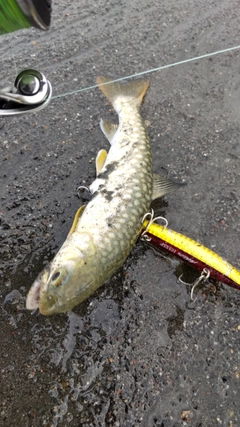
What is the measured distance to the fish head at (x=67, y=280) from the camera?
2.51m

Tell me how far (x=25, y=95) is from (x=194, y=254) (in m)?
1.67

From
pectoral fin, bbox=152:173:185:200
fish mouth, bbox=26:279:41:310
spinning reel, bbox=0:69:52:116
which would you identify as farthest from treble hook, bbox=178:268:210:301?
spinning reel, bbox=0:69:52:116

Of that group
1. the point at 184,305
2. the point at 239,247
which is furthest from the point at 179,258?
the point at 239,247

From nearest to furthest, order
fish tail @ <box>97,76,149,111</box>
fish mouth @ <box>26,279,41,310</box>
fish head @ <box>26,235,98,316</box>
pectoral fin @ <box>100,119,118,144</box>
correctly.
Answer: fish head @ <box>26,235,98,316</box> → fish mouth @ <box>26,279,41,310</box> → pectoral fin @ <box>100,119,118,144</box> → fish tail @ <box>97,76,149,111</box>

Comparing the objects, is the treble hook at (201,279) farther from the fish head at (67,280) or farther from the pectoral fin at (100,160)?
the pectoral fin at (100,160)

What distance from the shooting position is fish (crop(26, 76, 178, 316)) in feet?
8.38

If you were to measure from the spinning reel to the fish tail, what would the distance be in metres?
1.25

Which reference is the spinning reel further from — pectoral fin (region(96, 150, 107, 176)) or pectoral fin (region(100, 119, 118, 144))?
pectoral fin (region(100, 119, 118, 144))

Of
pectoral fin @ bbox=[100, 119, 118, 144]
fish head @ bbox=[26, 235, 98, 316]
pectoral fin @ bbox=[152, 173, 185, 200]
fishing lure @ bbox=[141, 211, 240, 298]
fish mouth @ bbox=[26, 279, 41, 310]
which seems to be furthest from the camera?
pectoral fin @ bbox=[100, 119, 118, 144]

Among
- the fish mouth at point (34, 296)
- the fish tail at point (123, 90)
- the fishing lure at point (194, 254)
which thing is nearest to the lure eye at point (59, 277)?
the fish mouth at point (34, 296)

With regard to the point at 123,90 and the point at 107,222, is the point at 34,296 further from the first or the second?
the point at 123,90

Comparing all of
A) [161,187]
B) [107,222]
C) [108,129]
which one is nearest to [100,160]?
[108,129]

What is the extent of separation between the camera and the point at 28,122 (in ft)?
13.1

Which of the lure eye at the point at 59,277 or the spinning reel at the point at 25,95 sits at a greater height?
the spinning reel at the point at 25,95
